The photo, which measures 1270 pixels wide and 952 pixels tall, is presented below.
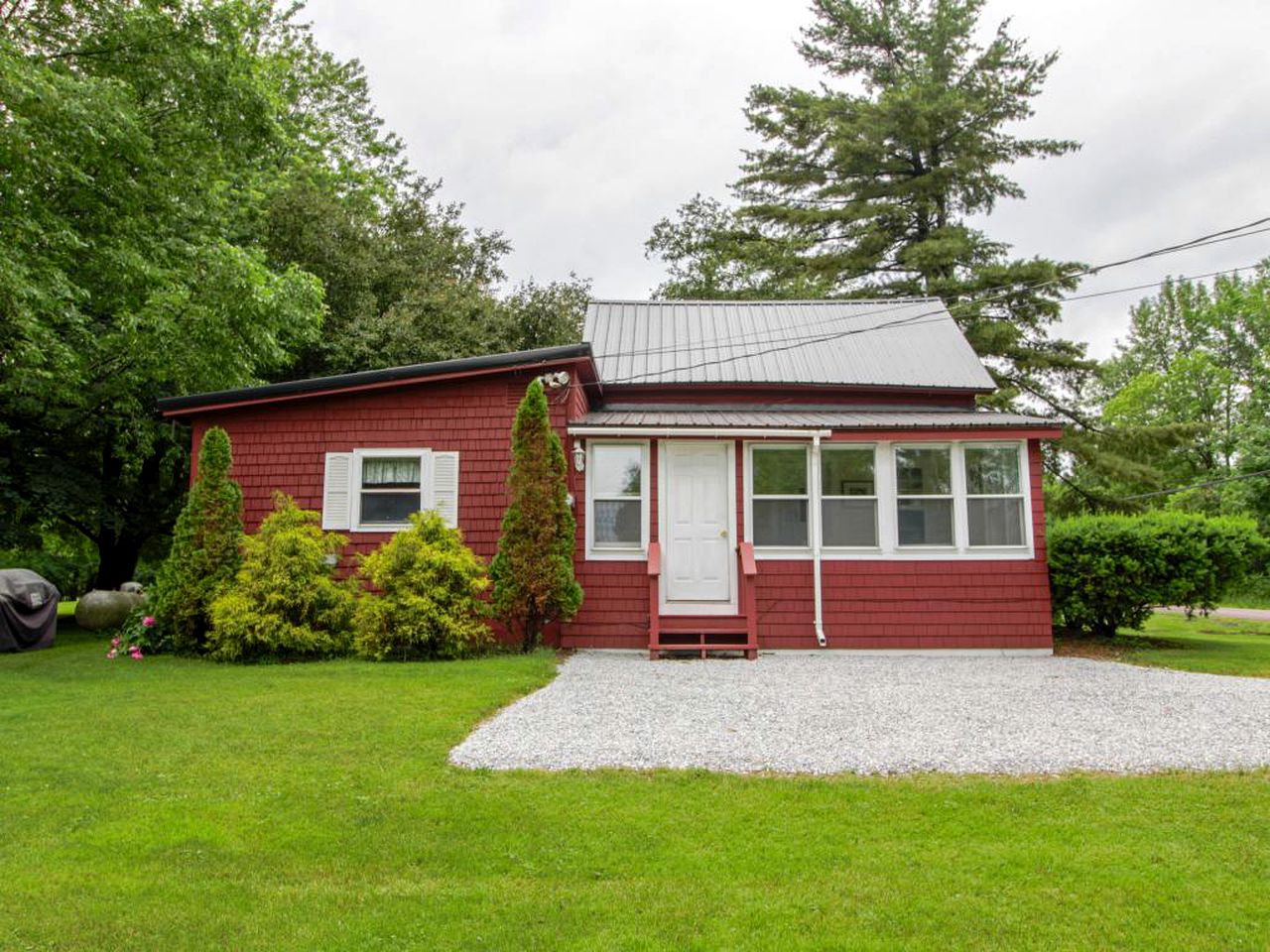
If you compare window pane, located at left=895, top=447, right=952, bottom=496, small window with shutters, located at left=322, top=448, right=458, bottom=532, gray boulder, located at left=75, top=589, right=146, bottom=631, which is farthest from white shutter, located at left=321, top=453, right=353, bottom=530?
window pane, located at left=895, top=447, right=952, bottom=496

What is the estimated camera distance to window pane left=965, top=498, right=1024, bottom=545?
413 inches

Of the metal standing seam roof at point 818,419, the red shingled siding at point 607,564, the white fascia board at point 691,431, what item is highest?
the metal standing seam roof at point 818,419

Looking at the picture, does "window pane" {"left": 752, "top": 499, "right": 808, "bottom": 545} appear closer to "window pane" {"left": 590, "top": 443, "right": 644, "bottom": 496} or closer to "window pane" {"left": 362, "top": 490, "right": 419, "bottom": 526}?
"window pane" {"left": 590, "top": 443, "right": 644, "bottom": 496}

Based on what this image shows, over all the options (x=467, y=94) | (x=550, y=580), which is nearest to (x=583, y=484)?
(x=550, y=580)

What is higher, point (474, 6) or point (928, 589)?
point (474, 6)

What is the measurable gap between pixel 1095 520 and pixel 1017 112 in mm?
15176

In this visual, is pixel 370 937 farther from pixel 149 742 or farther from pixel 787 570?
pixel 787 570

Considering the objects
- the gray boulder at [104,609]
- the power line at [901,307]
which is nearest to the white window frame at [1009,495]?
the power line at [901,307]

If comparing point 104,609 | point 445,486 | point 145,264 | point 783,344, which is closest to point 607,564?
point 445,486

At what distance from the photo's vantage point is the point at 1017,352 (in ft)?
70.6

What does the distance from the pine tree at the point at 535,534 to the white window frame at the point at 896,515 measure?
93.0 inches

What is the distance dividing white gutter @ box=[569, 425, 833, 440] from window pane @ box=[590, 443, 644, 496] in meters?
0.32

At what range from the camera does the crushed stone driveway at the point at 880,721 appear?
5.00 m

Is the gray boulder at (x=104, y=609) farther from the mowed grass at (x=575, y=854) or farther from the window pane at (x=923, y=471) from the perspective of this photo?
the window pane at (x=923, y=471)
